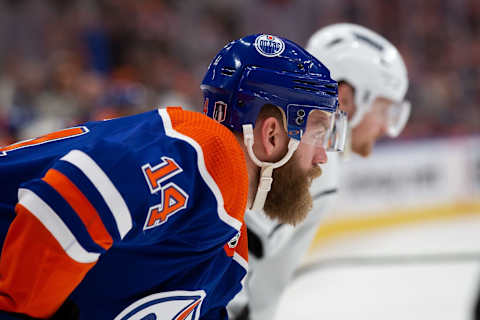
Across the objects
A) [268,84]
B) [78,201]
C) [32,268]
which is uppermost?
[268,84]

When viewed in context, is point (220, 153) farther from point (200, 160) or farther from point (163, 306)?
point (163, 306)

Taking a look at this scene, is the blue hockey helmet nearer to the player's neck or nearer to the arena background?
the player's neck

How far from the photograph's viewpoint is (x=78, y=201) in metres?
0.97

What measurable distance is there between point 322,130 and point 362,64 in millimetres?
1051

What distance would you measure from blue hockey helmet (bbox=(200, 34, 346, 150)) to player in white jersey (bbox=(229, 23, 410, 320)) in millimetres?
740

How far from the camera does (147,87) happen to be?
17.7 ft

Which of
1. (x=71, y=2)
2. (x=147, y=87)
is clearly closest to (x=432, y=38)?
(x=147, y=87)

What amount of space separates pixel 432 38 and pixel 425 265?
4.06 m

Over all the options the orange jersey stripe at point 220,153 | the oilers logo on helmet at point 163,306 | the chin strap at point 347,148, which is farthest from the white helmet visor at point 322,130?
the chin strap at point 347,148

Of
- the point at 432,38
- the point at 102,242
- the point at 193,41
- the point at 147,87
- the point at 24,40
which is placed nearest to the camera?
the point at 102,242

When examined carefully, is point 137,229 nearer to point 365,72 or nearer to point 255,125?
point 255,125

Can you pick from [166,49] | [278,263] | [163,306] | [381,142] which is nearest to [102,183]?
[163,306]

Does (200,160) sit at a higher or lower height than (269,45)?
lower

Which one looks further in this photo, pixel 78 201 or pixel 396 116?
pixel 396 116
